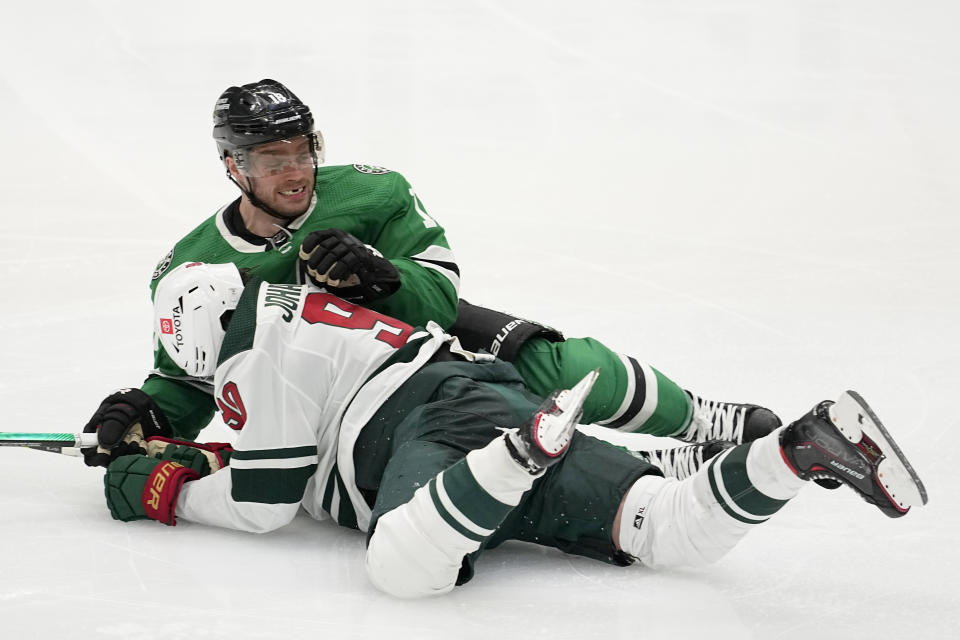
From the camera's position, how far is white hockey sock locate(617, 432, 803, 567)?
7.58ft

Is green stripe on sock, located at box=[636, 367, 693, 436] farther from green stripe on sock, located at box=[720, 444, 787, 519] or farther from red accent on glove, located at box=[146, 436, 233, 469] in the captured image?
red accent on glove, located at box=[146, 436, 233, 469]

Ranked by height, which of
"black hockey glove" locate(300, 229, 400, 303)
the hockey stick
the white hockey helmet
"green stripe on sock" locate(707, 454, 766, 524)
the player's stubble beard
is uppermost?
the player's stubble beard

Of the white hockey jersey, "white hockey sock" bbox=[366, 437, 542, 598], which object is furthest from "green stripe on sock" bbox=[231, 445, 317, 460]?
"white hockey sock" bbox=[366, 437, 542, 598]

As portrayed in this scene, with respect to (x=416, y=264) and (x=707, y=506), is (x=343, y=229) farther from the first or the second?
(x=707, y=506)

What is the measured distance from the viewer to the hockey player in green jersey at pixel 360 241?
10.1ft

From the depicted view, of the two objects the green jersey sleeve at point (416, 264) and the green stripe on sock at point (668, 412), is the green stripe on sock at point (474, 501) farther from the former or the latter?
the green stripe on sock at point (668, 412)

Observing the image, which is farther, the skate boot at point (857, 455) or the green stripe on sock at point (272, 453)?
the green stripe on sock at point (272, 453)

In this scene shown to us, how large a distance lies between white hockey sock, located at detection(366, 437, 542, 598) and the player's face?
107 cm

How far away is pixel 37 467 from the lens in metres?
3.34

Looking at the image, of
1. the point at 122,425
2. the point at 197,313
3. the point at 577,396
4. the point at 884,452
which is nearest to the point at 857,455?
the point at 884,452

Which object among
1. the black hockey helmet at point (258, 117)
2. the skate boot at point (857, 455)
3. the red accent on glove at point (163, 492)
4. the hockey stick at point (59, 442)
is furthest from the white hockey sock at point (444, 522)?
the black hockey helmet at point (258, 117)

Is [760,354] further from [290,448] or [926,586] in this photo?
[290,448]

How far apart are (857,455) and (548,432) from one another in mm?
531

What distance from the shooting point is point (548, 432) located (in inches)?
83.4
